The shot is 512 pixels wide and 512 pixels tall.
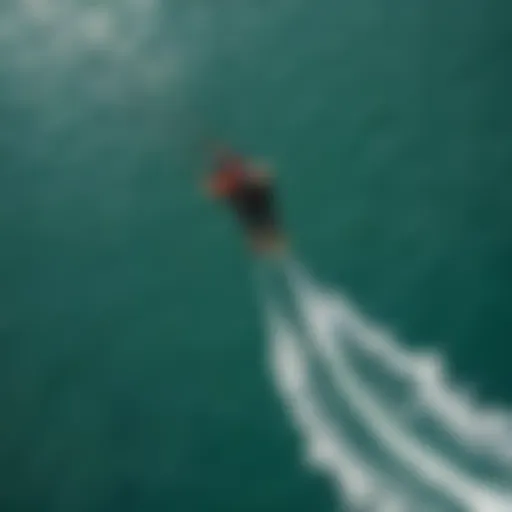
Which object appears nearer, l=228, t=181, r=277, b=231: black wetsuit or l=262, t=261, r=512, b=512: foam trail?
l=262, t=261, r=512, b=512: foam trail

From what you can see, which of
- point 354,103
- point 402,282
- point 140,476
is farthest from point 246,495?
point 354,103

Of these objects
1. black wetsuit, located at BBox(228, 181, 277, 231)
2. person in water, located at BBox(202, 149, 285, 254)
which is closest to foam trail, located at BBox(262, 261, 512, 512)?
person in water, located at BBox(202, 149, 285, 254)

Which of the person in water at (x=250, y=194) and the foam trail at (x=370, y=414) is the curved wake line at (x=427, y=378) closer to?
the foam trail at (x=370, y=414)

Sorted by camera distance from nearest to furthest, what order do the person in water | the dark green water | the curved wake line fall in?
the curved wake line, the dark green water, the person in water

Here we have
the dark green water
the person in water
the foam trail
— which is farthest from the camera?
the person in water

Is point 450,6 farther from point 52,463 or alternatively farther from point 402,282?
point 52,463

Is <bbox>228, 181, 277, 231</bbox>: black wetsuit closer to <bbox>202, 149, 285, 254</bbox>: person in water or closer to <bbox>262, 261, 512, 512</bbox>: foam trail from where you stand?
<bbox>202, 149, 285, 254</bbox>: person in water

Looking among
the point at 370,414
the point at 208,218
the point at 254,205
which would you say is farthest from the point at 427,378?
the point at 208,218

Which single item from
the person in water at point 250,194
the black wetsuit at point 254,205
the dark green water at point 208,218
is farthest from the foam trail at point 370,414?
the black wetsuit at point 254,205
